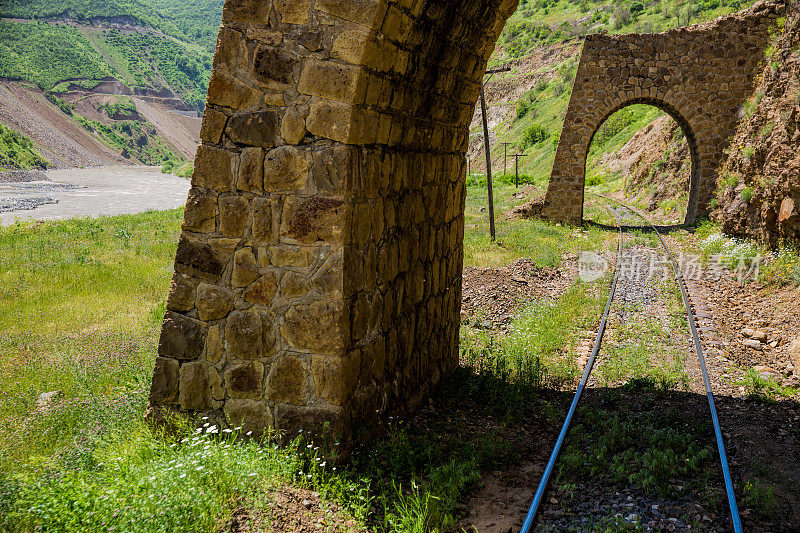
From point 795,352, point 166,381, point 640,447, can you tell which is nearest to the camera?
point 166,381

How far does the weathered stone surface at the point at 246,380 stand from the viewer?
14.2 feet

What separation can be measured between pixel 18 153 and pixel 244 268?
7507 centimetres

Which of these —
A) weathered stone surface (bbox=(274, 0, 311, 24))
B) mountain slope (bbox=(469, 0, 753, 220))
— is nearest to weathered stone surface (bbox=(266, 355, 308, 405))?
weathered stone surface (bbox=(274, 0, 311, 24))

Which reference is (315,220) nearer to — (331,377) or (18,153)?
(331,377)

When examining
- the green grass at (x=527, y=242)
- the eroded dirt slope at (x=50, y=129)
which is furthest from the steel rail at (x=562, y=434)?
the eroded dirt slope at (x=50, y=129)

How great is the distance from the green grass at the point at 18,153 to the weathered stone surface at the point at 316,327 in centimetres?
6712

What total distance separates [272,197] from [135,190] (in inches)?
2026

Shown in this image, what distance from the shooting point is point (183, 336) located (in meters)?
4.41

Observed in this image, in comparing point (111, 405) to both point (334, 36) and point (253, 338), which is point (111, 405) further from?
point (334, 36)

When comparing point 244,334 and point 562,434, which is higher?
point 244,334

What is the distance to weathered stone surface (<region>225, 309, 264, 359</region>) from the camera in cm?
431

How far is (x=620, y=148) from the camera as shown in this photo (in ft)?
153

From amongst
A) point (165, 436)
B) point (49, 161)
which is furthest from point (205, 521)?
point (49, 161)

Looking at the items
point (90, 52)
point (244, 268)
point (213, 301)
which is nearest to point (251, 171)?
point (244, 268)
